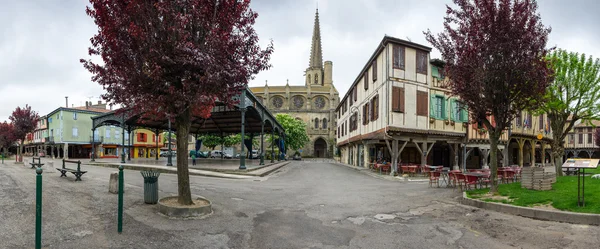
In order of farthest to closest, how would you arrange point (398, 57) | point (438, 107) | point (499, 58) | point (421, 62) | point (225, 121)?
point (225, 121) < point (438, 107) < point (421, 62) < point (398, 57) < point (499, 58)

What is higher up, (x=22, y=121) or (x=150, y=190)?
(x=22, y=121)

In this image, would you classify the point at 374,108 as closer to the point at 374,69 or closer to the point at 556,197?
the point at 374,69

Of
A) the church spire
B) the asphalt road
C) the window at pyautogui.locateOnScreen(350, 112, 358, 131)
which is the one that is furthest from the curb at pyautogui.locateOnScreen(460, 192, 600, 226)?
the church spire

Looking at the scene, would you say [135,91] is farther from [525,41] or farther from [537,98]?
[537,98]

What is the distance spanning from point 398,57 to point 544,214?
13.4 meters

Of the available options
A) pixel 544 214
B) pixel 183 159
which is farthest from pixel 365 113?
pixel 183 159

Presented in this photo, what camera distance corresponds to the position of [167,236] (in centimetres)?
539

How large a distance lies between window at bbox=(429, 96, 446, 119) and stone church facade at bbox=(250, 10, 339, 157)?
1955 inches

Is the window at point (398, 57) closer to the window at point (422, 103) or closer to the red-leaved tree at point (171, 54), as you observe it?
the window at point (422, 103)

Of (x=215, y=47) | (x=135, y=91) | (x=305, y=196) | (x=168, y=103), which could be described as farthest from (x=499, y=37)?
(x=135, y=91)

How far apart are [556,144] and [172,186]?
16181 mm

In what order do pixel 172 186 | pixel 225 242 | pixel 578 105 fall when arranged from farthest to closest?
1. pixel 578 105
2. pixel 172 186
3. pixel 225 242

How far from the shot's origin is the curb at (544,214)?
254 inches

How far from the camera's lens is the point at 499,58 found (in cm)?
952
